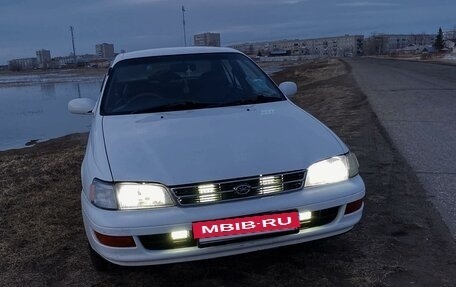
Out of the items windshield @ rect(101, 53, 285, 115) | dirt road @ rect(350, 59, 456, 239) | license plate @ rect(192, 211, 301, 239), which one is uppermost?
windshield @ rect(101, 53, 285, 115)

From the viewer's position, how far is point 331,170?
Result: 3309mm

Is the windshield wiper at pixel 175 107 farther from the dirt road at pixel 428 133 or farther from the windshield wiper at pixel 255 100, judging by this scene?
the dirt road at pixel 428 133

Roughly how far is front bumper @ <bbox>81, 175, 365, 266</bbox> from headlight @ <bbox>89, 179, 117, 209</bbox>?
4cm

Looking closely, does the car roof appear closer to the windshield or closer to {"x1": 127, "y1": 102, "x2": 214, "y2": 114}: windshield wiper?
the windshield

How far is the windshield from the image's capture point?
436cm

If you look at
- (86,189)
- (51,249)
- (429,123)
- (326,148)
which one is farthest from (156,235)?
(429,123)

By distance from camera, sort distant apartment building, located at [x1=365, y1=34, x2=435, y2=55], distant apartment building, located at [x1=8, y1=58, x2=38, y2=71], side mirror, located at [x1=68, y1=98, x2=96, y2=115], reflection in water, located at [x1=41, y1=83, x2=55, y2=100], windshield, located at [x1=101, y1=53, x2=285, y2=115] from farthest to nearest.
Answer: distant apartment building, located at [x1=365, y1=34, x2=435, y2=55], distant apartment building, located at [x1=8, y1=58, x2=38, y2=71], reflection in water, located at [x1=41, y1=83, x2=55, y2=100], side mirror, located at [x1=68, y1=98, x2=96, y2=115], windshield, located at [x1=101, y1=53, x2=285, y2=115]

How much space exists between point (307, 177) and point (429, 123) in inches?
235

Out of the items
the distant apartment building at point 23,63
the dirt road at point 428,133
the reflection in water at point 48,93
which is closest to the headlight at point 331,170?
the dirt road at point 428,133

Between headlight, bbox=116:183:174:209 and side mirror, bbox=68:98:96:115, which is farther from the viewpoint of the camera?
side mirror, bbox=68:98:96:115

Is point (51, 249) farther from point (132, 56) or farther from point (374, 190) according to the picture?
point (374, 190)

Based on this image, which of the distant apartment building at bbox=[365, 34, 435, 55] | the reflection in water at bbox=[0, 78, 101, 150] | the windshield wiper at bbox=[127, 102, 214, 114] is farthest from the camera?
the distant apartment building at bbox=[365, 34, 435, 55]

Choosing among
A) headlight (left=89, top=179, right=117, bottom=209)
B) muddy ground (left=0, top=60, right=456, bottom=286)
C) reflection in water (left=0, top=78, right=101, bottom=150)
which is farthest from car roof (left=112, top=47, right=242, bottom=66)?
reflection in water (left=0, top=78, right=101, bottom=150)

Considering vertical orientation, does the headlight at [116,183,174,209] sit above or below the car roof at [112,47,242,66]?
below
